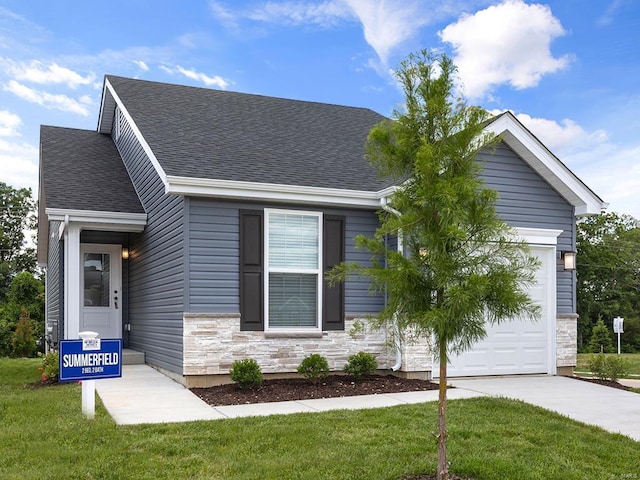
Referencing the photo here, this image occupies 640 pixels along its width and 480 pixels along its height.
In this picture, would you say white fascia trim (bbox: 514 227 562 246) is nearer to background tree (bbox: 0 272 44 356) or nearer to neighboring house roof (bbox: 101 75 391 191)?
neighboring house roof (bbox: 101 75 391 191)

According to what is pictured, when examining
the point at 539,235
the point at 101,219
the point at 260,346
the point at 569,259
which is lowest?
the point at 260,346

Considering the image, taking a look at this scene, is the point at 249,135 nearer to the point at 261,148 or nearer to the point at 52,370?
the point at 261,148

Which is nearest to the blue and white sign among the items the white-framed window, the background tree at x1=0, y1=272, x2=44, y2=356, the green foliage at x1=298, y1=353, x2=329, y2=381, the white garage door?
the white-framed window

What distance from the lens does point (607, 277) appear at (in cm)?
4125

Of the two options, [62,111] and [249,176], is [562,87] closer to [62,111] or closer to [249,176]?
[249,176]

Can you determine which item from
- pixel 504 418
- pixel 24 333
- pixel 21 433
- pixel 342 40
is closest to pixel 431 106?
pixel 504 418

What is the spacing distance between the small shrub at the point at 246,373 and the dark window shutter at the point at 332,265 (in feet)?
5.11

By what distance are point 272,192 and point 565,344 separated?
19.1 feet

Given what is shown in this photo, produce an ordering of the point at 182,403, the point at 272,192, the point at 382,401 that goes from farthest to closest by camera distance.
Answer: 1. the point at 272,192
2. the point at 382,401
3. the point at 182,403

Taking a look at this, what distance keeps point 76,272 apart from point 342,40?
833 centimetres

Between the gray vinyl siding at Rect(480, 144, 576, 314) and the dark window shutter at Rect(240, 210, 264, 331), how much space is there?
3899 millimetres

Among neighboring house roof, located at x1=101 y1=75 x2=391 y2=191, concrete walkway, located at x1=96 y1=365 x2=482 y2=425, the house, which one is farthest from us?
neighboring house roof, located at x1=101 y1=75 x2=391 y2=191

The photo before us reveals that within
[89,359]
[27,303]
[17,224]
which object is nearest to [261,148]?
[89,359]

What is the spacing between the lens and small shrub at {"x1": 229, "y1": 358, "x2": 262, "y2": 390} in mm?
8491
